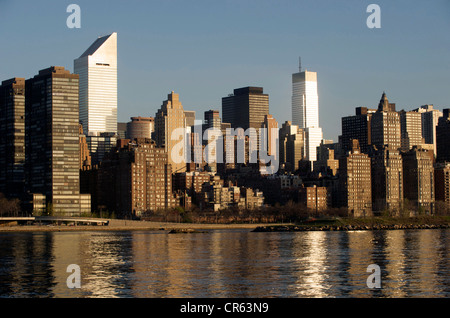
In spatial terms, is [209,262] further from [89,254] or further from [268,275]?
[89,254]

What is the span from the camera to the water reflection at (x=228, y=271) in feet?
222

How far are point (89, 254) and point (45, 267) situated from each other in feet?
67.3

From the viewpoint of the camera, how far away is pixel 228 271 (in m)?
83.4

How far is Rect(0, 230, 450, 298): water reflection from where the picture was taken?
222 feet

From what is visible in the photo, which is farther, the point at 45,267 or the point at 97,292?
the point at 45,267

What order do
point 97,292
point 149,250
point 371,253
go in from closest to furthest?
point 97,292, point 371,253, point 149,250
